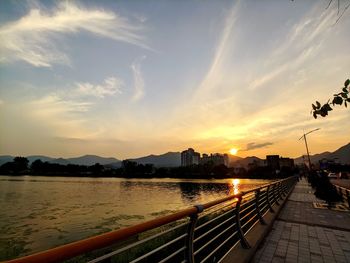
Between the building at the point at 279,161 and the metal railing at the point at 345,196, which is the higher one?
the building at the point at 279,161

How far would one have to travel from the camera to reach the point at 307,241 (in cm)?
663

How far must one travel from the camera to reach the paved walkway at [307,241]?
543cm

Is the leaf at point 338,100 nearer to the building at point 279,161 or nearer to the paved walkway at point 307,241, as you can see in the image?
the paved walkway at point 307,241

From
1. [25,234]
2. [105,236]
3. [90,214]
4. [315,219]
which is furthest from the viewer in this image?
[90,214]

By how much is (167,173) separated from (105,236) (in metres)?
173

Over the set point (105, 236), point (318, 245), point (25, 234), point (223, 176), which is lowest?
point (25, 234)

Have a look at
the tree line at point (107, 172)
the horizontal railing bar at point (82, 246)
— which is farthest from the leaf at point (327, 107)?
the tree line at point (107, 172)

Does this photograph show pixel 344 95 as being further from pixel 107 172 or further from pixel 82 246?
pixel 107 172

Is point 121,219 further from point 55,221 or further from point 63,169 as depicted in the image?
point 63,169

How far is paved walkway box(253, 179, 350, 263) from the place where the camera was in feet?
17.8

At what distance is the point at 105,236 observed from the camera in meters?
1.70

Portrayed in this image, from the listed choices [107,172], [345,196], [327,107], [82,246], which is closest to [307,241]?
[327,107]

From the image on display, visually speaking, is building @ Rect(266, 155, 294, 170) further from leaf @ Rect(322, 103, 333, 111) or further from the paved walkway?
leaf @ Rect(322, 103, 333, 111)

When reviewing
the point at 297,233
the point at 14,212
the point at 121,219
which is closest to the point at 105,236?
the point at 297,233
